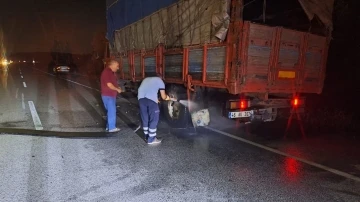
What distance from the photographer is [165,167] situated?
14.3ft

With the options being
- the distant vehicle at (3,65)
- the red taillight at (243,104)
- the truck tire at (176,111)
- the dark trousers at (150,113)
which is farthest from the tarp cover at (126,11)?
the distant vehicle at (3,65)

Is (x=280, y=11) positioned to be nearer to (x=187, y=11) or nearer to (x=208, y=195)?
(x=187, y=11)

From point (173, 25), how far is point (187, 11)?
2.50ft

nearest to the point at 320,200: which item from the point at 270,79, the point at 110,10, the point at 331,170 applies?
the point at 331,170

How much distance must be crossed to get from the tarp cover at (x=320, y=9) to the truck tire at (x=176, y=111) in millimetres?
3310

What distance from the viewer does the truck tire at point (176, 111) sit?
683 cm

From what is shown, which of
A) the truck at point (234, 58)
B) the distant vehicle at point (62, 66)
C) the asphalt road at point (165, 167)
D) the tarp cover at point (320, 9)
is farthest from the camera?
the distant vehicle at point (62, 66)

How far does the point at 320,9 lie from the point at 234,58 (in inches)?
108

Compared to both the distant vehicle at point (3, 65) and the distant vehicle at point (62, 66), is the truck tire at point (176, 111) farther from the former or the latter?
the distant vehicle at point (3, 65)

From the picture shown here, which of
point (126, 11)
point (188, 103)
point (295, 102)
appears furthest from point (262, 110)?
point (126, 11)

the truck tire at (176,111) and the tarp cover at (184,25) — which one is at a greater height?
the tarp cover at (184,25)

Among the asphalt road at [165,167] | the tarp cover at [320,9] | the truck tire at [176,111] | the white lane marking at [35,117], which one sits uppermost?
the tarp cover at [320,9]

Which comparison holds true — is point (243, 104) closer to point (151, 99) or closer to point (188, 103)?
point (188, 103)

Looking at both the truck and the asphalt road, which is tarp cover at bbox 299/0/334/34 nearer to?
the truck
